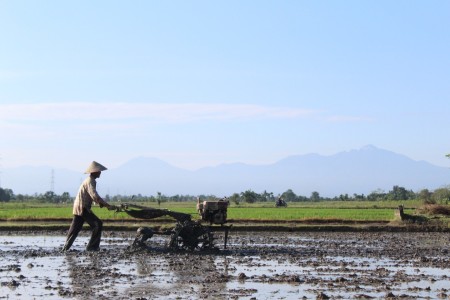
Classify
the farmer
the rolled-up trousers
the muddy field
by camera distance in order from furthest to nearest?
the rolled-up trousers
the farmer
the muddy field

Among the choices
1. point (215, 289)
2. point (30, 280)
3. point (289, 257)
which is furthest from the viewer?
point (289, 257)

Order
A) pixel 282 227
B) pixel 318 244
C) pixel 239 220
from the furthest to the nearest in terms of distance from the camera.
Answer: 1. pixel 239 220
2. pixel 282 227
3. pixel 318 244

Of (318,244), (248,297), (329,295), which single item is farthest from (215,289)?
(318,244)

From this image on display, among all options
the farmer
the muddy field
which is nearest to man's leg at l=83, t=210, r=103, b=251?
the farmer

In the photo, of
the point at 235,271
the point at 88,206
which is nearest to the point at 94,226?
the point at 88,206

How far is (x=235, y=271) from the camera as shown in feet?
42.4

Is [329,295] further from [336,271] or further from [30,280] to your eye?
[30,280]

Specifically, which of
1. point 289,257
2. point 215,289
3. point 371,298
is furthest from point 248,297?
point 289,257

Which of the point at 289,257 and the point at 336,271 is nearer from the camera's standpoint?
the point at 336,271

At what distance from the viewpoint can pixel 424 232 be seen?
2573cm

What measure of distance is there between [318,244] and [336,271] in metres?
6.64

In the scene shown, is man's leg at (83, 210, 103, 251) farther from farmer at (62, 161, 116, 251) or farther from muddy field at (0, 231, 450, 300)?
muddy field at (0, 231, 450, 300)

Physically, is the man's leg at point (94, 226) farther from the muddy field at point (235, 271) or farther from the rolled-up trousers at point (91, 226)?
the muddy field at point (235, 271)

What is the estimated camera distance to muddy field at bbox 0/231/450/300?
1038 centimetres
